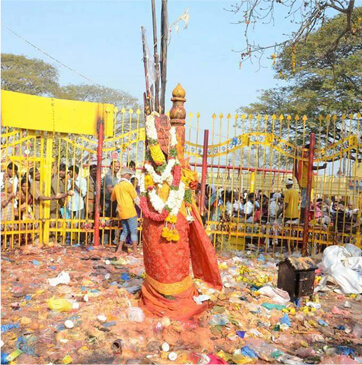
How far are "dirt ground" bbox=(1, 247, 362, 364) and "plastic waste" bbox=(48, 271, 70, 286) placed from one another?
0.07m

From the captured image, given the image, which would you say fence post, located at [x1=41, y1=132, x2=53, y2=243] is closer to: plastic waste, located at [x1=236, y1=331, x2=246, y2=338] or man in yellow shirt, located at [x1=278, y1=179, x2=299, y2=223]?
man in yellow shirt, located at [x1=278, y1=179, x2=299, y2=223]

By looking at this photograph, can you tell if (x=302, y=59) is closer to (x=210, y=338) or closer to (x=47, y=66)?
(x=47, y=66)

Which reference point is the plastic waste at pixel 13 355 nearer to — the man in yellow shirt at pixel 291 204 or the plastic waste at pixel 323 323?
the plastic waste at pixel 323 323

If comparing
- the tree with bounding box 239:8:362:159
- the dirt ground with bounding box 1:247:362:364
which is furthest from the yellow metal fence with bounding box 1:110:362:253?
the tree with bounding box 239:8:362:159

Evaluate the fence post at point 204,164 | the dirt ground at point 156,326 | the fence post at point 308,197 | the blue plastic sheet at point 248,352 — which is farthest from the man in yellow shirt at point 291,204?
the blue plastic sheet at point 248,352

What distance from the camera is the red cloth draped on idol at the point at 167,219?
4.61 metres

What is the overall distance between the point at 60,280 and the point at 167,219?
7.93 ft

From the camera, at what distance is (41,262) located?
7293mm

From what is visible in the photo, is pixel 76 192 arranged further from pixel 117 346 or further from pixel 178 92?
pixel 117 346

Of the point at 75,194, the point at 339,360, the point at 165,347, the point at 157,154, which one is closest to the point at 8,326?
the point at 165,347

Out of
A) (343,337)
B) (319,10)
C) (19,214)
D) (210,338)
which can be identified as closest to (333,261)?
(343,337)

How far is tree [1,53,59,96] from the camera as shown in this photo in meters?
22.2

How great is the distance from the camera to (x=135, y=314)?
4.66 meters

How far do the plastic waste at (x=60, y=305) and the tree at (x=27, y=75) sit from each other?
64.4 ft
